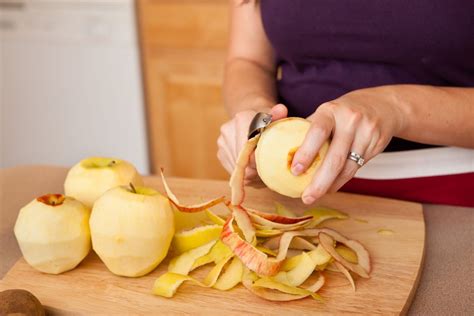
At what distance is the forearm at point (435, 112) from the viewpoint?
87cm

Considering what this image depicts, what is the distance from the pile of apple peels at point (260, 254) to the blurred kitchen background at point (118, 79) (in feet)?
4.71

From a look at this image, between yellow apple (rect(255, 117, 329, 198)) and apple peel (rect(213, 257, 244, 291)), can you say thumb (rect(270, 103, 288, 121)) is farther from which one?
apple peel (rect(213, 257, 244, 291))

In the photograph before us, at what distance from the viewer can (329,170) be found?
75cm

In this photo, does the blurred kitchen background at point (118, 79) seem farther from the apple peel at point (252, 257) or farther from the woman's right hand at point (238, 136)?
the apple peel at point (252, 257)

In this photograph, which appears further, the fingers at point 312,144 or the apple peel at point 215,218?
the apple peel at point 215,218

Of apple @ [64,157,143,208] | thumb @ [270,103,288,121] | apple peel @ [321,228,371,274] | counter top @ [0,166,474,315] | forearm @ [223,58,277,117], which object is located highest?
thumb @ [270,103,288,121]

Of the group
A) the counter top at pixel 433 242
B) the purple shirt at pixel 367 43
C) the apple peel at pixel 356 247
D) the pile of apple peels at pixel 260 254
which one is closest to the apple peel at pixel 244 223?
the pile of apple peels at pixel 260 254

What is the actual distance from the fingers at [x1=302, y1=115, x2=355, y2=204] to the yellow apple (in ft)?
0.06

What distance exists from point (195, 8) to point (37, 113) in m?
0.81

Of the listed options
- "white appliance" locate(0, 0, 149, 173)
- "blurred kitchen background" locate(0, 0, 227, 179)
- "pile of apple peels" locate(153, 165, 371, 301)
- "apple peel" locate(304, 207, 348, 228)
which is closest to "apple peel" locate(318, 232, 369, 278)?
"pile of apple peels" locate(153, 165, 371, 301)

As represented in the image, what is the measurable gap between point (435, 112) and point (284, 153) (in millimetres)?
253

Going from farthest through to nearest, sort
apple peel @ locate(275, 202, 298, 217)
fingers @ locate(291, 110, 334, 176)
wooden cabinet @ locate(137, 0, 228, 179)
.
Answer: wooden cabinet @ locate(137, 0, 228, 179) < apple peel @ locate(275, 202, 298, 217) < fingers @ locate(291, 110, 334, 176)

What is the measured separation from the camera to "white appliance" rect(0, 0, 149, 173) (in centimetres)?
234

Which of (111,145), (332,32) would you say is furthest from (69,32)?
(332,32)
